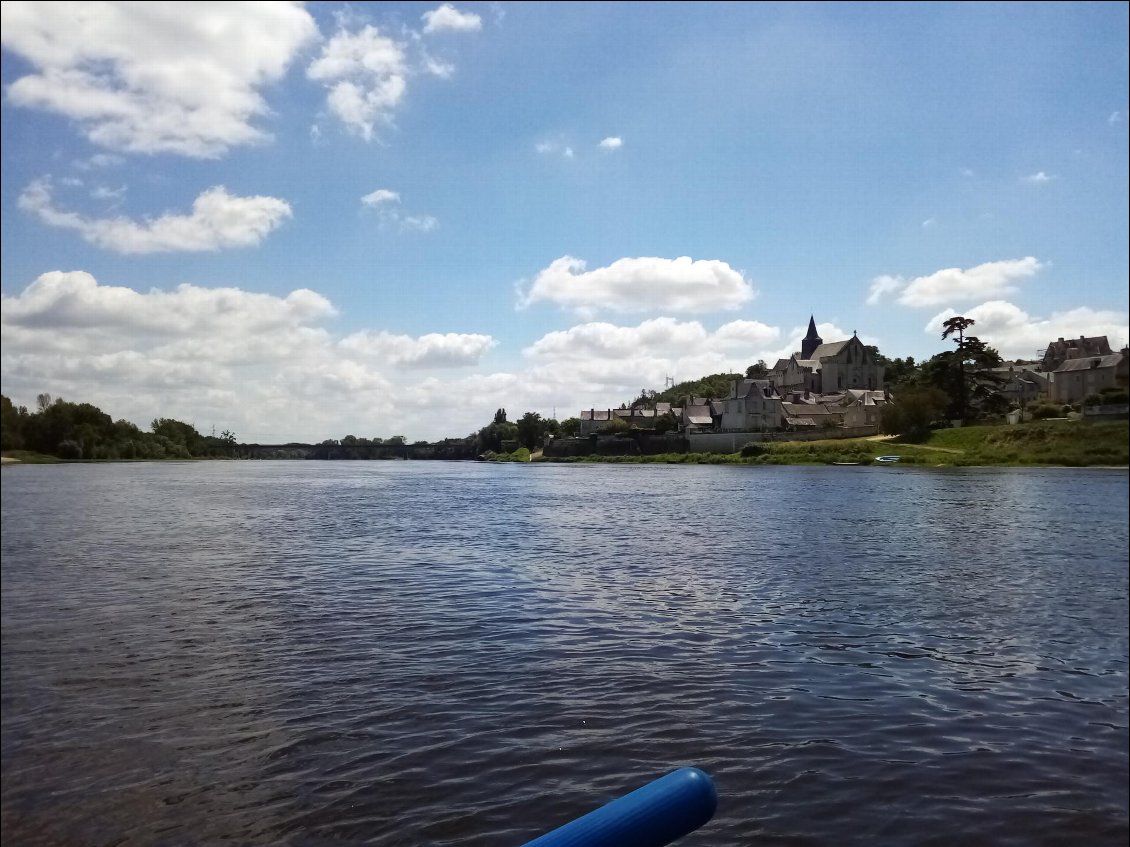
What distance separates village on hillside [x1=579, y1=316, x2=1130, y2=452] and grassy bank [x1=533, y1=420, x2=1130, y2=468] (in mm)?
7638

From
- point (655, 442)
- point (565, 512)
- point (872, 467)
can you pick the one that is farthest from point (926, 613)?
point (655, 442)

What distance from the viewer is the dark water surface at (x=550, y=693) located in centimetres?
943

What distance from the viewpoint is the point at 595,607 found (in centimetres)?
2102

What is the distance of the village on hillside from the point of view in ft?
418

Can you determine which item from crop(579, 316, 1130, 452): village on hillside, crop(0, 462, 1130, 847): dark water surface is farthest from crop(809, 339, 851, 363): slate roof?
crop(0, 462, 1130, 847): dark water surface

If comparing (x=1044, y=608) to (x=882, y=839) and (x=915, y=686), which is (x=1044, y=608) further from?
(x=882, y=839)

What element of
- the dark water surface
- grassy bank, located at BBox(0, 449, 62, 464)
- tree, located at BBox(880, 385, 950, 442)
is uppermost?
tree, located at BBox(880, 385, 950, 442)

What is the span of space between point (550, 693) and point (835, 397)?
594ft

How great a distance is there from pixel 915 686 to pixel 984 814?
16.5 ft

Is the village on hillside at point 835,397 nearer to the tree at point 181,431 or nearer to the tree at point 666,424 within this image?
the tree at point 666,424

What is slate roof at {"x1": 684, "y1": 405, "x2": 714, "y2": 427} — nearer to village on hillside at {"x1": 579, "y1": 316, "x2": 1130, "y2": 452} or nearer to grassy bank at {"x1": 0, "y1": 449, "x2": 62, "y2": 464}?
village on hillside at {"x1": 579, "y1": 316, "x2": 1130, "y2": 452}

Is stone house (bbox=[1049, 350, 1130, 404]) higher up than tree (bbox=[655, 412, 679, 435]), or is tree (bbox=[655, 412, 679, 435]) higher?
stone house (bbox=[1049, 350, 1130, 404])

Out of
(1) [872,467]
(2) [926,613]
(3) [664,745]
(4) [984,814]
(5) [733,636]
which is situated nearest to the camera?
(4) [984,814]

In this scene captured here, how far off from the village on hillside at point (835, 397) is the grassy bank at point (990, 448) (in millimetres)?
7638
